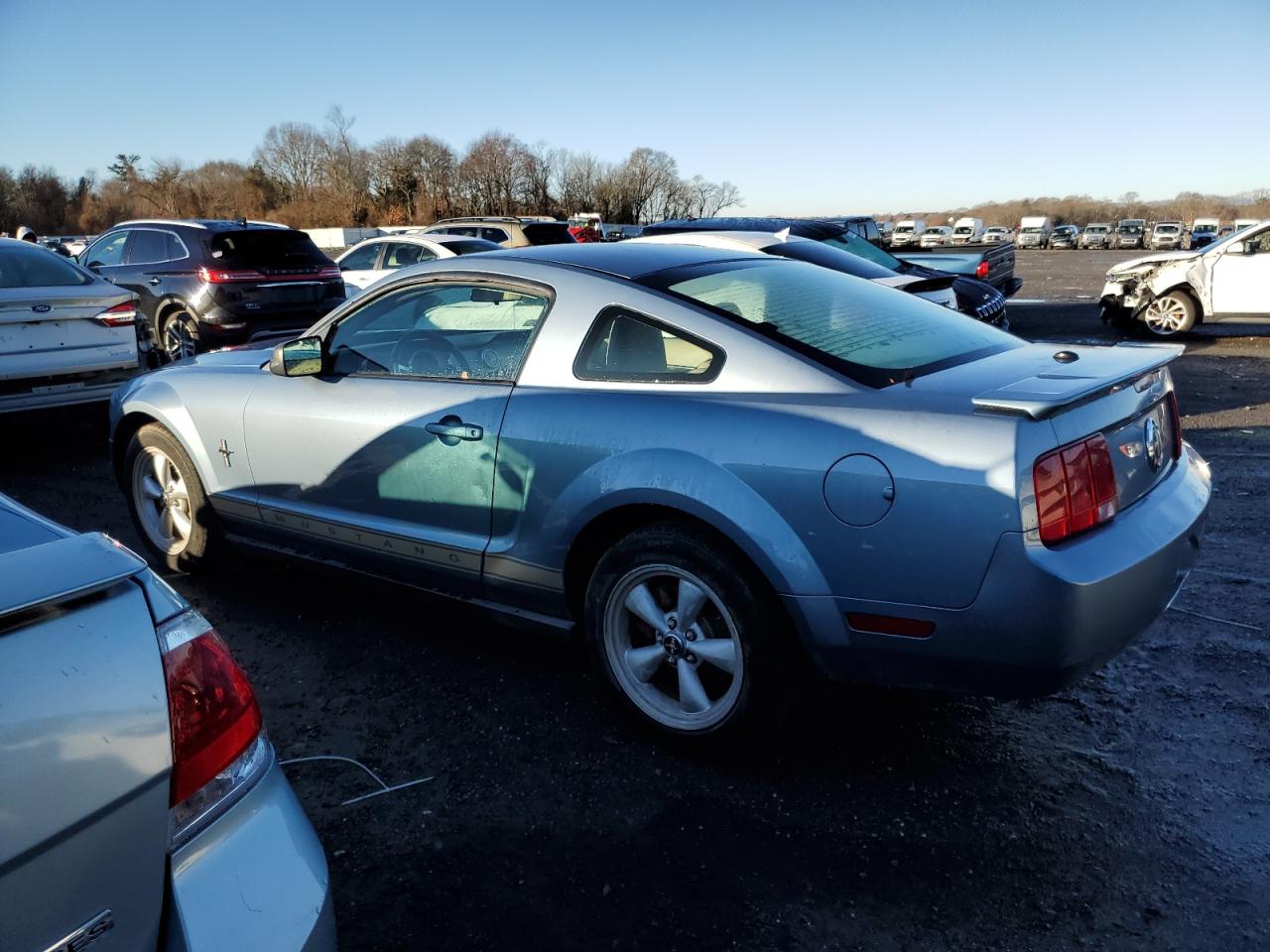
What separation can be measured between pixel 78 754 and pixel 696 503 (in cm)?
179

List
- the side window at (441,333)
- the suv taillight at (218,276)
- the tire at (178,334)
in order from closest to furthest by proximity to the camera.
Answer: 1. the side window at (441,333)
2. the suv taillight at (218,276)
3. the tire at (178,334)

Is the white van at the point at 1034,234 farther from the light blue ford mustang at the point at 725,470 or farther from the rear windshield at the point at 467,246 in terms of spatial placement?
A: the light blue ford mustang at the point at 725,470

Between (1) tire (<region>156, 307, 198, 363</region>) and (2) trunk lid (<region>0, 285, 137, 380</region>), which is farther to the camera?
(1) tire (<region>156, 307, 198, 363</region>)

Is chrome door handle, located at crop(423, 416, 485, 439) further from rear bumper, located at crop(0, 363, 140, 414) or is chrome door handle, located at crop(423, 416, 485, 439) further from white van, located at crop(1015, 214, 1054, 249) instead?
white van, located at crop(1015, 214, 1054, 249)

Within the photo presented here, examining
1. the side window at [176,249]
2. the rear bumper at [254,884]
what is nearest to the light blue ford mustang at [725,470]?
the rear bumper at [254,884]

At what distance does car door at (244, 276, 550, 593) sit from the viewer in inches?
133

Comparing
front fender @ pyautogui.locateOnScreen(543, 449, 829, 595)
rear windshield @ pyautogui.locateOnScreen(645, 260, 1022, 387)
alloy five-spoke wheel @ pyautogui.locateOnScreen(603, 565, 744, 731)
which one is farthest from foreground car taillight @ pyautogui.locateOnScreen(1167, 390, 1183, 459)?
alloy five-spoke wheel @ pyautogui.locateOnScreen(603, 565, 744, 731)

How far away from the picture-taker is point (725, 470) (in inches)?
108

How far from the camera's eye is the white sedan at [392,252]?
1280 centimetres

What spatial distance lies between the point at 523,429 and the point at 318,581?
2.04 m

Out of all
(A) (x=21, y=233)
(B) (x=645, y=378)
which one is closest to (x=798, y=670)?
(B) (x=645, y=378)

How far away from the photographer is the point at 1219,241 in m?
12.4

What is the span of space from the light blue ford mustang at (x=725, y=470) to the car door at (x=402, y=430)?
0.4 inches

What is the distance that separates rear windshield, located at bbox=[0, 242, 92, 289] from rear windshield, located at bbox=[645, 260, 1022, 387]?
241 inches
